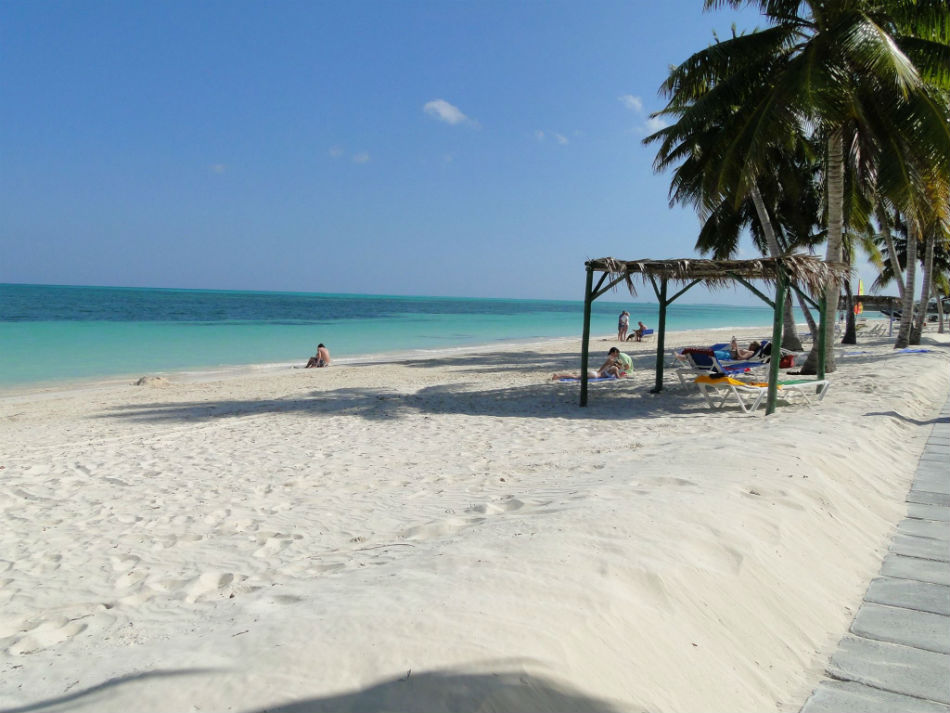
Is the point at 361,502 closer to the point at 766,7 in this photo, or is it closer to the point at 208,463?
the point at 208,463

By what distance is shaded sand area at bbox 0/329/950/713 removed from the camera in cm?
212

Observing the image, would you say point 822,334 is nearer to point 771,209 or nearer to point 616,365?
point 616,365

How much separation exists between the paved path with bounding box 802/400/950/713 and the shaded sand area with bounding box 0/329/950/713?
0.29ft

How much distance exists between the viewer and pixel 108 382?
16438 mm

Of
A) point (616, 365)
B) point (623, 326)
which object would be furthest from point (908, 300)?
point (623, 326)

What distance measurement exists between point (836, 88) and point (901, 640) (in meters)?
A: 9.82

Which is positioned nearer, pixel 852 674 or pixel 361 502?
pixel 852 674

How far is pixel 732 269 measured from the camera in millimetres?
9375

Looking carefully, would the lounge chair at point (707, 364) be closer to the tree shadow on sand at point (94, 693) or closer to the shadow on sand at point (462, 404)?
the shadow on sand at point (462, 404)

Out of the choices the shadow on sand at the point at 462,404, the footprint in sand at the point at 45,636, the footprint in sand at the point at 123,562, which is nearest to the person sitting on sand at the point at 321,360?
the shadow on sand at the point at 462,404

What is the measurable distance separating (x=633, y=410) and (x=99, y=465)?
677 centimetres

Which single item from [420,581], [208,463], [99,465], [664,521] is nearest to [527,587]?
[420,581]

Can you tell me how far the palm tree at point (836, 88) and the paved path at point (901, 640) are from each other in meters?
7.18

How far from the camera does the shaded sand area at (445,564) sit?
2115mm
